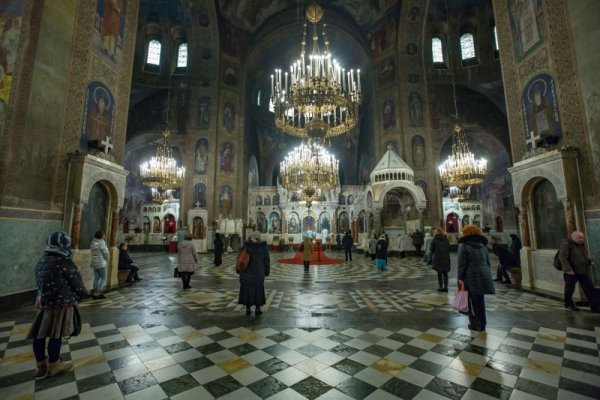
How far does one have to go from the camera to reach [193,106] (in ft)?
62.9

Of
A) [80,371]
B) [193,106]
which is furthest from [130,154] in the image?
[80,371]

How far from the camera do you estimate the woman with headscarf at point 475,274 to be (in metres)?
3.79

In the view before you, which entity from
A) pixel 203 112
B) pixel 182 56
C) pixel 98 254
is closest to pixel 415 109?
pixel 203 112

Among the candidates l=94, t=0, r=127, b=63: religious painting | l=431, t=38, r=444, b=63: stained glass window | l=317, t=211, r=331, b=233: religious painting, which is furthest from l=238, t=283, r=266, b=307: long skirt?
l=431, t=38, r=444, b=63: stained glass window

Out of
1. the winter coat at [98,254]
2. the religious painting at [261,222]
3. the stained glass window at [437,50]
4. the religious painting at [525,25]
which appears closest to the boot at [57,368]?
the winter coat at [98,254]

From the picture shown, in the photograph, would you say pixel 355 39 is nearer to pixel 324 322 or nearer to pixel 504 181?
pixel 504 181

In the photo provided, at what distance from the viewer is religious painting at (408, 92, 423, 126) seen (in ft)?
60.4

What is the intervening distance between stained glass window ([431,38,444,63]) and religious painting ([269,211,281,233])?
694 inches

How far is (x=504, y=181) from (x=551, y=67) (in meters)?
17.3

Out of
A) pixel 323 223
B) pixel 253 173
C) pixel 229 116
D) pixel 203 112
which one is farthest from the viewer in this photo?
pixel 253 173

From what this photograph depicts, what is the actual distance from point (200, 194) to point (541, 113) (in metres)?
17.5

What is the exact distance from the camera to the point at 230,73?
2011 cm

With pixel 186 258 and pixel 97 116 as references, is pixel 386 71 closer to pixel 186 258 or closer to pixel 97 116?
pixel 97 116

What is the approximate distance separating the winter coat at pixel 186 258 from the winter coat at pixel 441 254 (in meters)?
5.93
